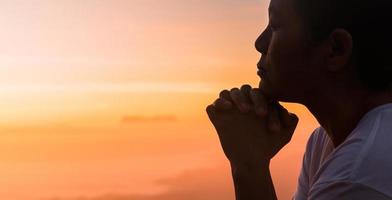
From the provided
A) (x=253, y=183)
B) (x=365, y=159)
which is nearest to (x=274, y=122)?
(x=253, y=183)

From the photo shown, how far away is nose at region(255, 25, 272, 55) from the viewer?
1404 mm

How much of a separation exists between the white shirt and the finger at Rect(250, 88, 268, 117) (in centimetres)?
22


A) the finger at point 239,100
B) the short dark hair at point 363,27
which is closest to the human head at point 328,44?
the short dark hair at point 363,27

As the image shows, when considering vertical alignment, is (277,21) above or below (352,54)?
above

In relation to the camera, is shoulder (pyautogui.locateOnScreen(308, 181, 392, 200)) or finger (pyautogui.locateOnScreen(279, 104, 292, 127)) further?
finger (pyautogui.locateOnScreen(279, 104, 292, 127))

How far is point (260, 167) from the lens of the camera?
5.01ft

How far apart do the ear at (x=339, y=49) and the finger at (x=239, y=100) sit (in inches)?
10.1

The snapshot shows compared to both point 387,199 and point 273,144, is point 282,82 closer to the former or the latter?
point 273,144

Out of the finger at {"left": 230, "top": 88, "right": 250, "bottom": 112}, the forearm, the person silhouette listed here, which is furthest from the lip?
the forearm

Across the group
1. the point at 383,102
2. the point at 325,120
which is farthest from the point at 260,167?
the point at 383,102

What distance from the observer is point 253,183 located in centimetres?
151

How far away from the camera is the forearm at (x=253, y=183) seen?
1.51 m

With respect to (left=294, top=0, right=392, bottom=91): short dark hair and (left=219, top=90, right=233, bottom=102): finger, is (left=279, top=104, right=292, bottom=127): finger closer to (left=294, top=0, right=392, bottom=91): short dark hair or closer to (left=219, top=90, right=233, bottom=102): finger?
(left=219, top=90, right=233, bottom=102): finger

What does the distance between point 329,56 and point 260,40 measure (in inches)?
6.4
